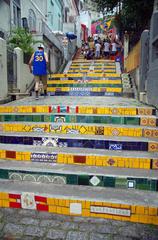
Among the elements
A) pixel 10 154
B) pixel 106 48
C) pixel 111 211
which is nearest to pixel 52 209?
pixel 111 211

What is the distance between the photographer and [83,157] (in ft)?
11.8

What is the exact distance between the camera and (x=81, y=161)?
141 inches

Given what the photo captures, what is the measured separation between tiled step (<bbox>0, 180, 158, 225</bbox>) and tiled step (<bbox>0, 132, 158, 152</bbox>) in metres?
0.91

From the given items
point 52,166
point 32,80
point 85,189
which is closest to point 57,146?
point 52,166

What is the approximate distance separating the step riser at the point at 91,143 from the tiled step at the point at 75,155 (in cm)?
2

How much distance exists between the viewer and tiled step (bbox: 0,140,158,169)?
3.48m

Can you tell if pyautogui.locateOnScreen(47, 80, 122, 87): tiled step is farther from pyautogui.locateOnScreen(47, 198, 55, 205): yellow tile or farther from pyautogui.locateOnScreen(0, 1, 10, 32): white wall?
pyautogui.locateOnScreen(47, 198, 55, 205): yellow tile

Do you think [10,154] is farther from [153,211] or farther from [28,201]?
[153,211]

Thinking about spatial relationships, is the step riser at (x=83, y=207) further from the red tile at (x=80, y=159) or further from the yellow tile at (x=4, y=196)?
the red tile at (x=80, y=159)

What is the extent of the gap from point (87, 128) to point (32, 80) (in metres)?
5.15

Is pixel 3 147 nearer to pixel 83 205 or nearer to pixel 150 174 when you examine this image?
pixel 83 205

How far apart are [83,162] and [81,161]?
32 mm

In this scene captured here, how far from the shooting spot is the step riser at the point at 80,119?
15.2 feet

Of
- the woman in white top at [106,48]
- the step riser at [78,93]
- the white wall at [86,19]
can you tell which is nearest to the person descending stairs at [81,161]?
the step riser at [78,93]
